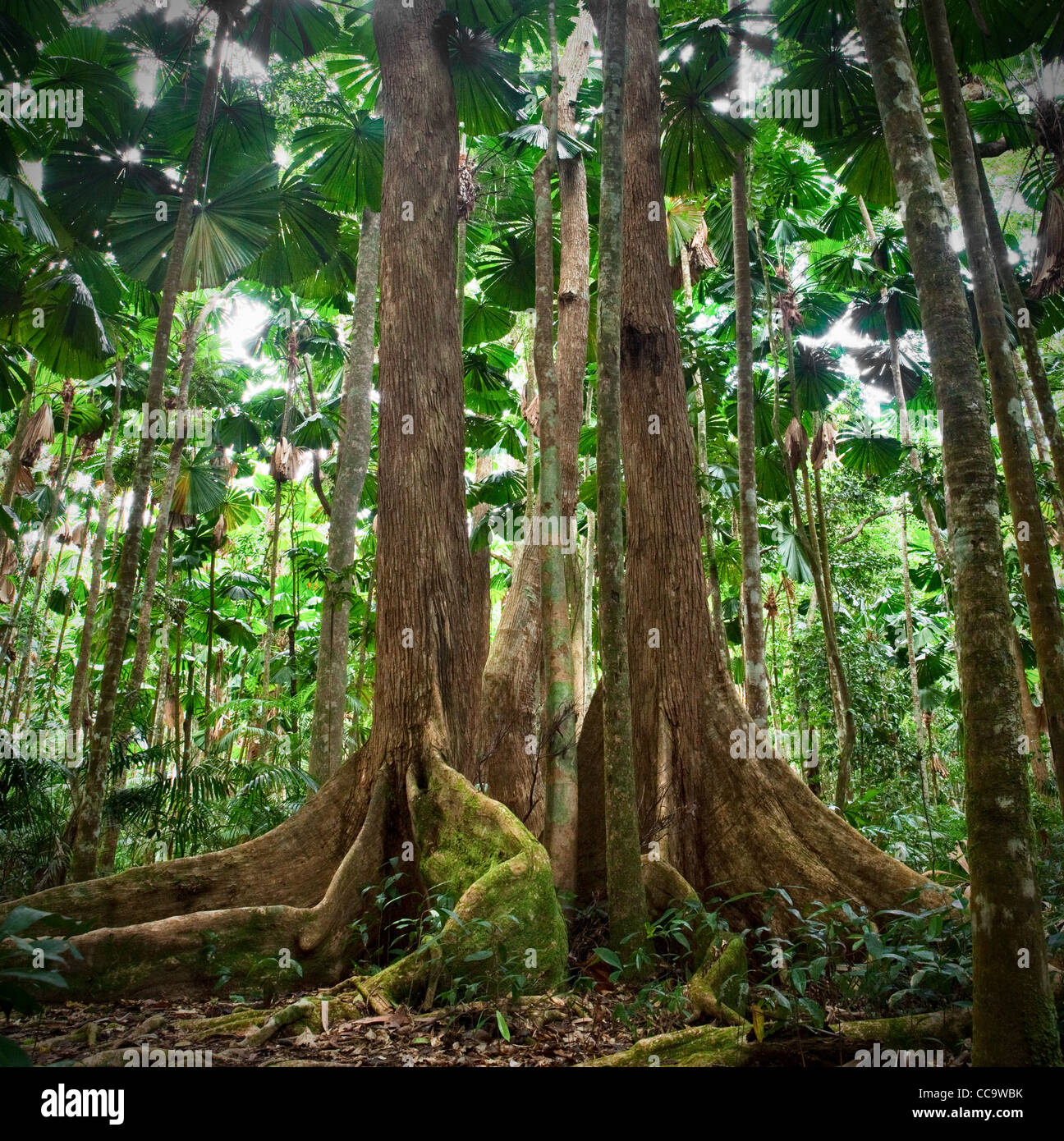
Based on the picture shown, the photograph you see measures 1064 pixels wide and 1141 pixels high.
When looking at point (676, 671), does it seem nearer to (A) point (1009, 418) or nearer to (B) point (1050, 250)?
(A) point (1009, 418)

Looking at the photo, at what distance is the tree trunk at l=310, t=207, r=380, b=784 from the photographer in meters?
7.88

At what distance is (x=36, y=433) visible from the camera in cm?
1175

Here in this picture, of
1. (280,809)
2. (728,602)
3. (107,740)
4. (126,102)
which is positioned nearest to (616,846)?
(107,740)

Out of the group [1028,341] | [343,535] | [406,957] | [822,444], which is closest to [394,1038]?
[406,957]

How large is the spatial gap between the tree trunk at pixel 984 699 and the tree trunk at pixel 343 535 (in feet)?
18.8

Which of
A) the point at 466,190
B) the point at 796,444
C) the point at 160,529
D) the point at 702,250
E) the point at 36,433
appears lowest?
the point at 160,529

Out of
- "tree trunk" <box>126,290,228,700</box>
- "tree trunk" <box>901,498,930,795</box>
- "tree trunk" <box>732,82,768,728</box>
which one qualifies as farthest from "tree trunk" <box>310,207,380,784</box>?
"tree trunk" <box>901,498,930,795</box>

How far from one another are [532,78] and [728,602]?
9.83 metres

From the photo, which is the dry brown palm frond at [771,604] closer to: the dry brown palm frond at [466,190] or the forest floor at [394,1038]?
the dry brown palm frond at [466,190]

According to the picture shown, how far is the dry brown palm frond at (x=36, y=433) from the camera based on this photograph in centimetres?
1170

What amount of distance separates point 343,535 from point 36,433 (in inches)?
255

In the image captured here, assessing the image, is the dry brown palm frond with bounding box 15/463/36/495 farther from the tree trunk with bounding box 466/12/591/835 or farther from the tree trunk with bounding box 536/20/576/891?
the tree trunk with bounding box 536/20/576/891

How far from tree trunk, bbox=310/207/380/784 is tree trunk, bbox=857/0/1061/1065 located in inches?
226

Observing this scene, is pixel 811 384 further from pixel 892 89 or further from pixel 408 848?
pixel 408 848
